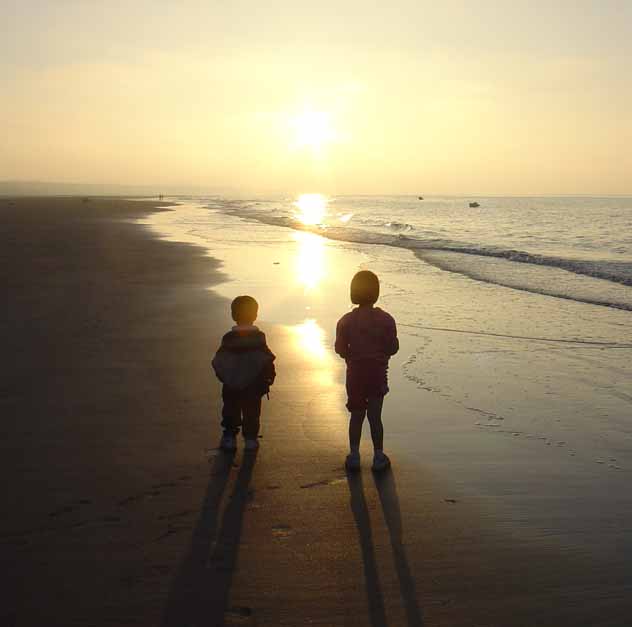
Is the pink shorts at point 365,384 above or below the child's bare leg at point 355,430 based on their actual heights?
above

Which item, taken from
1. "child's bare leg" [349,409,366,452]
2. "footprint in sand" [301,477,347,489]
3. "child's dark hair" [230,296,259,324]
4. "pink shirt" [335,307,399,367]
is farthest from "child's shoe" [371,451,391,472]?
"child's dark hair" [230,296,259,324]

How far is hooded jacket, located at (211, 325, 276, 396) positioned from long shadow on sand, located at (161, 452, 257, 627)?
94 centimetres

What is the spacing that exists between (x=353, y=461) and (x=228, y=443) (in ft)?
3.62

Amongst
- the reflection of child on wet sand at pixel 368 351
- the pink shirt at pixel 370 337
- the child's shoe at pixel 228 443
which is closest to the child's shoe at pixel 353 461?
the reflection of child on wet sand at pixel 368 351

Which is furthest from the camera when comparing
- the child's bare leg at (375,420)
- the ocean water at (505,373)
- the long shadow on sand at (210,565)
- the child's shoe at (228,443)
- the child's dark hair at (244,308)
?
the child's dark hair at (244,308)

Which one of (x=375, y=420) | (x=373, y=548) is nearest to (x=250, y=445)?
(x=375, y=420)

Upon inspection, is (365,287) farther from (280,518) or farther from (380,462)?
(280,518)

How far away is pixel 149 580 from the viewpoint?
12.3ft

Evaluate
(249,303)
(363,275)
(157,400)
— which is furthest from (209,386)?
(363,275)

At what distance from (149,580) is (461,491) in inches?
92.4

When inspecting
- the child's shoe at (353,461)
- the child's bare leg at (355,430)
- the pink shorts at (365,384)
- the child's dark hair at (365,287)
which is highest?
the child's dark hair at (365,287)

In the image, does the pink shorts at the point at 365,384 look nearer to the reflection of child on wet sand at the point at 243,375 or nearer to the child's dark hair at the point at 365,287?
the child's dark hair at the point at 365,287

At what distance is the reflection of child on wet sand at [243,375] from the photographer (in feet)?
19.1

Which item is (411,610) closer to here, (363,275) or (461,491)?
(461,491)
